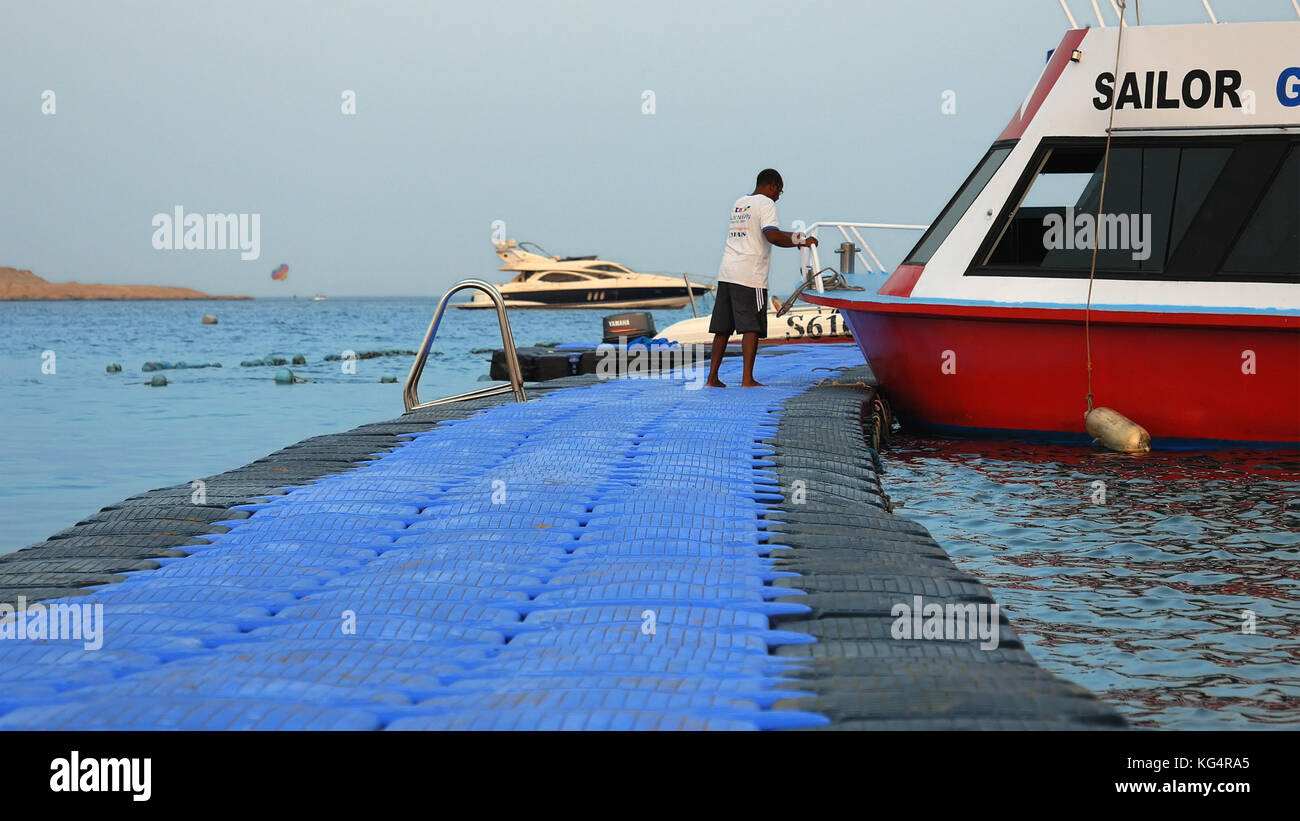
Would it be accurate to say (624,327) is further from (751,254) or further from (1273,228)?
(1273,228)

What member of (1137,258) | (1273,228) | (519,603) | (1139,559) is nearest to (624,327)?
(1137,258)

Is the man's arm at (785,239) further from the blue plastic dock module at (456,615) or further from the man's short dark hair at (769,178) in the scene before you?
the blue plastic dock module at (456,615)

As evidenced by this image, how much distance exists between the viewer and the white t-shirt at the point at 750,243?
33.3 feet

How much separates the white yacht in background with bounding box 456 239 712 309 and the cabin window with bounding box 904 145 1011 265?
61981 mm

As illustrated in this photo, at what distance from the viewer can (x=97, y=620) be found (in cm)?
356

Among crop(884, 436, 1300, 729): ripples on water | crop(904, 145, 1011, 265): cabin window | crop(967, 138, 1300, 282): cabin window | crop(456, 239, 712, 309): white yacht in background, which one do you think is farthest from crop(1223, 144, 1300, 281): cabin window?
crop(456, 239, 712, 309): white yacht in background

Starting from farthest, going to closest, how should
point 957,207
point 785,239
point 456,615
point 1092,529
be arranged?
point 957,207 < point 785,239 < point 1092,529 < point 456,615

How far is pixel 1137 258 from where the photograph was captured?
31.1ft

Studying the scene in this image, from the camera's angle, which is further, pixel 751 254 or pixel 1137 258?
pixel 751 254

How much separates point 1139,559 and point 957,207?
432cm

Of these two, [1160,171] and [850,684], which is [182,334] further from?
[850,684]

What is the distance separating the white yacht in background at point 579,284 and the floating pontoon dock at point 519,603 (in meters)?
66.8

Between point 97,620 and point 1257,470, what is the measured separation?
27.3 ft
